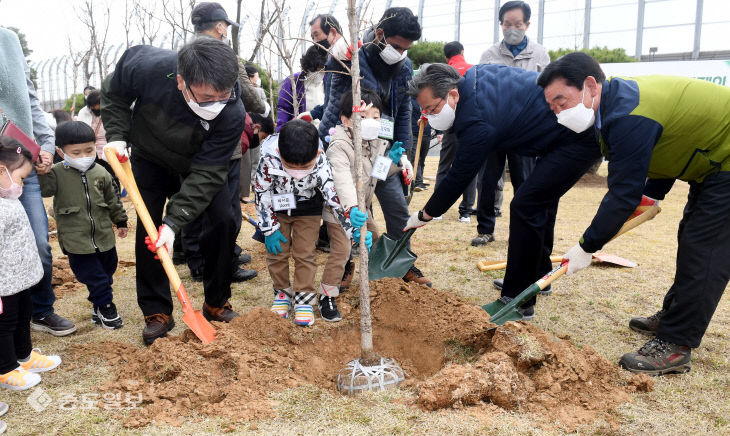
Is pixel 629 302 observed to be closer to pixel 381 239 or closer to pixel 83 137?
pixel 381 239

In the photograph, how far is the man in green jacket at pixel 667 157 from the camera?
8.07 feet

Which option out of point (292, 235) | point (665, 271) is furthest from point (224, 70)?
point (665, 271)

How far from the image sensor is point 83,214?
10.9 ft

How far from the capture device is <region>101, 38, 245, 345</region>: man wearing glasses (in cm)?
260

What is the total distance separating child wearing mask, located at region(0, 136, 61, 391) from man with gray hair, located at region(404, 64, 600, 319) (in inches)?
86.8

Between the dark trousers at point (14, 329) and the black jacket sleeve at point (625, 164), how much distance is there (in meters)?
3.00

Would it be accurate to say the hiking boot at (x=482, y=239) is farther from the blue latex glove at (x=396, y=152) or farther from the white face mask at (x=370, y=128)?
the white face mask at (x=370, y=128)

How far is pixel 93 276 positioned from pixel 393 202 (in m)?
2.19

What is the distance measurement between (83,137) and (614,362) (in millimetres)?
3569

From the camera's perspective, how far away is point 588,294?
3.84m

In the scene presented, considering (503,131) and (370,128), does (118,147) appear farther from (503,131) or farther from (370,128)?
(503,131)

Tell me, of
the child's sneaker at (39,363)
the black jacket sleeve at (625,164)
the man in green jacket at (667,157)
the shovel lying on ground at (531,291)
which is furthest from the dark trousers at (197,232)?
the black jacket sleeve at (625,164)

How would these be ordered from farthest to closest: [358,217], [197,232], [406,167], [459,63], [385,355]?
[459,63]
[197,232]
[406,167]
[385,355]
[358,217]

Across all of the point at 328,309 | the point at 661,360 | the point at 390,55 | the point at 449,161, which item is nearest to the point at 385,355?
the point at 328,309
